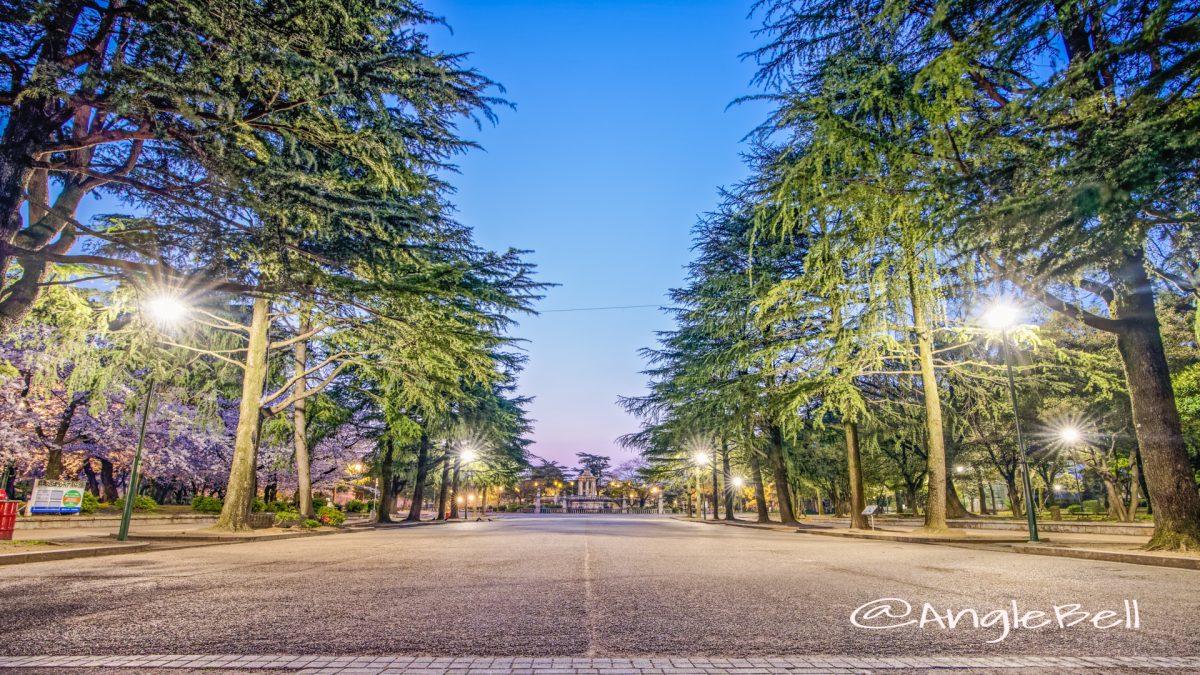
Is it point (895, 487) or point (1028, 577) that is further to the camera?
point (895, 487)

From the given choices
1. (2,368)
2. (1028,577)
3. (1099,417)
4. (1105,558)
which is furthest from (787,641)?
(1099,417)

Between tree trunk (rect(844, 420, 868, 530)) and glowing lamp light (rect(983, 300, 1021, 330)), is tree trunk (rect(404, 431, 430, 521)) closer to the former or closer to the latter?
tree trunk (rect(844, 420, 868, 530))

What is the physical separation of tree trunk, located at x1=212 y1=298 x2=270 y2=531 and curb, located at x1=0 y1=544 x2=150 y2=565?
4.31 m

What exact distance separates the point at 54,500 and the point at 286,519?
25.8 feet

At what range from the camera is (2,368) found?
1260cm

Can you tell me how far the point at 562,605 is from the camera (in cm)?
489

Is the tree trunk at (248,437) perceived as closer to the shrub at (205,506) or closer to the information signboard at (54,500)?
the information signboard at (54,500)

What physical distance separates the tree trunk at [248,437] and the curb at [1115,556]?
19.0 meters

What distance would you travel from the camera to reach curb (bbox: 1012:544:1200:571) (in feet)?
27.0

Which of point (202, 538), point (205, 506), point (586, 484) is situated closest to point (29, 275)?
point (202, 538)

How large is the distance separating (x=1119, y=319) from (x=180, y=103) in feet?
50.5

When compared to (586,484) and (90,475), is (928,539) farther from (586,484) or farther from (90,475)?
(586,484)

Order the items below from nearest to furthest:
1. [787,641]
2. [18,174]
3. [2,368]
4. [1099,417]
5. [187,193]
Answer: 1. [787,641]
2. [18,174]
3. [187,193]
4. [2,368]
5. [1099,417]

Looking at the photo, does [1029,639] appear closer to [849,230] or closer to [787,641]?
[787,641]
